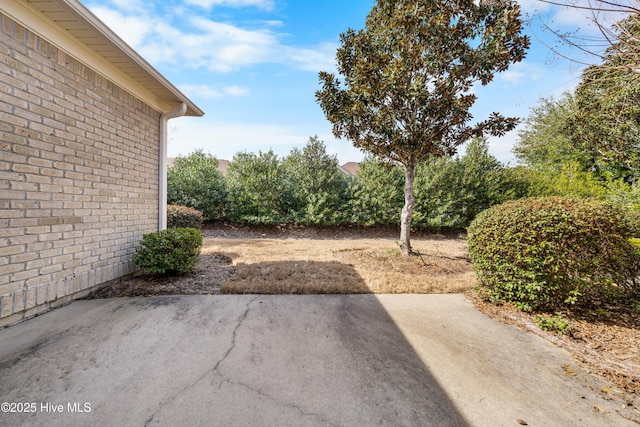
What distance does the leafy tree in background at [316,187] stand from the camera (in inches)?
425

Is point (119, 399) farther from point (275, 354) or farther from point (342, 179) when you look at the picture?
point (342, 179)

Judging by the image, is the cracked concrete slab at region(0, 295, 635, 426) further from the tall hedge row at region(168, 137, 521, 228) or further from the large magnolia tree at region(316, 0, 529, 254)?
the tall hedge row at region(168, 137, 521, 228)

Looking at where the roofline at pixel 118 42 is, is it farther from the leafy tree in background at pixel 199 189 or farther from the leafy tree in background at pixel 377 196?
the leafy tree in background at pixel 377 196

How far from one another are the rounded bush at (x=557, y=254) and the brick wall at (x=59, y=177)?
5536 mm

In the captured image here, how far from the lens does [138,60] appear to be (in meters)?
3.57

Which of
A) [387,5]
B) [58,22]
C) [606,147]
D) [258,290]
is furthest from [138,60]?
[606,147]

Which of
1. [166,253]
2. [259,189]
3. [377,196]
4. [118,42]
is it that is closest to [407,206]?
[377,196]

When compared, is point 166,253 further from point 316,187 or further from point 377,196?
point 377,196

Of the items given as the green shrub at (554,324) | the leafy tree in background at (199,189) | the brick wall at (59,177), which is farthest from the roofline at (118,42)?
the leafy tree in background at (199,189)

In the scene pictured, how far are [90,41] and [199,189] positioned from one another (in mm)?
7866

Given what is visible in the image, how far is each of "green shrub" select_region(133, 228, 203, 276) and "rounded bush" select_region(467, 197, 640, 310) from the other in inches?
183

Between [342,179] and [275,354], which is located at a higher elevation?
[342,179]

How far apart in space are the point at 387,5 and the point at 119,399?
7.15 metres

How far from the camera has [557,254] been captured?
306 centimetres
